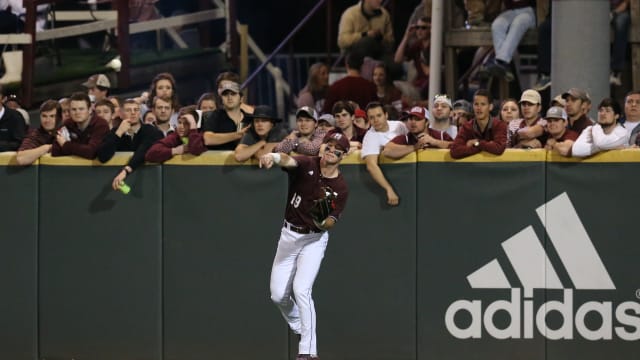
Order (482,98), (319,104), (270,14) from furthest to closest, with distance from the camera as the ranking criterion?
(270,14) < (319,104) < (482,98)

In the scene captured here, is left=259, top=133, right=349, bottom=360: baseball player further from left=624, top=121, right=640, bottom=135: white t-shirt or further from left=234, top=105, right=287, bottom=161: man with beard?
left=624, top=121, right=640, bottom=135: white t-shirt

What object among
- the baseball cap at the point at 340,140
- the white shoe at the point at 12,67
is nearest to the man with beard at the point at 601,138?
the baseball cap at the point at 340,140

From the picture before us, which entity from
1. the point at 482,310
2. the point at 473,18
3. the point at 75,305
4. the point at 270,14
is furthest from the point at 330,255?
the point at 270,14

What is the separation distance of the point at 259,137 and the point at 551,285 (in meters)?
2.84

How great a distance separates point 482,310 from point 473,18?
17.4ft

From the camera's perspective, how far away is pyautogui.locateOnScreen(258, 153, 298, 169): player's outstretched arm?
36.0ft

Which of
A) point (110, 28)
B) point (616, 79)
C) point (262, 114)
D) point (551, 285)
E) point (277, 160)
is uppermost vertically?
point (110, 28)

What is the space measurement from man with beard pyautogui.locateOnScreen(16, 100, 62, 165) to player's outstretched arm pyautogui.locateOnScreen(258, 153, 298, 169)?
96.7 inches

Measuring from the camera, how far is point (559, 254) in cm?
1230

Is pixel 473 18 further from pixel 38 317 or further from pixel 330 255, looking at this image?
pixel 38 317

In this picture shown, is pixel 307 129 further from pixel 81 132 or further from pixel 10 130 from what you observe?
pixel 10 130

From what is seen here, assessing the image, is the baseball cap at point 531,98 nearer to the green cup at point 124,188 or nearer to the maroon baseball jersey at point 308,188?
the maroon baseball jersey at point 308,188

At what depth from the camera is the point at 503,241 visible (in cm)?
1241

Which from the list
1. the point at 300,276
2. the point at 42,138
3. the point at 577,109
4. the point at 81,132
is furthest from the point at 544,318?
the point at 42,138
